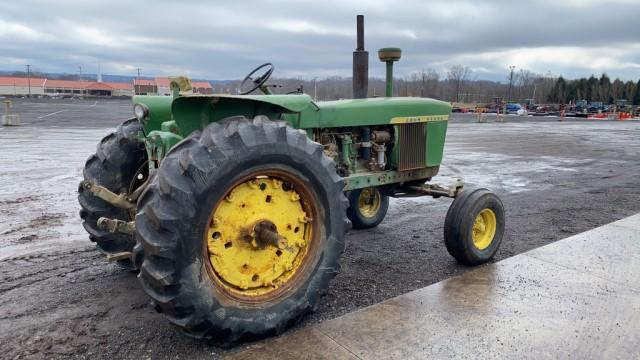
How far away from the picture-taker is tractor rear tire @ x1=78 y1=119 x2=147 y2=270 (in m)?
3.98

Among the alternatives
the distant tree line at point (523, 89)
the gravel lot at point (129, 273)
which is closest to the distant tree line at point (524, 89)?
the distant tree line at point (523, 89)

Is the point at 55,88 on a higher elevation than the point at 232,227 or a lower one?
higher

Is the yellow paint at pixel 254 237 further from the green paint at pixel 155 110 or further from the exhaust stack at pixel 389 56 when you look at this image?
the exhaust stack at pixel 389 56

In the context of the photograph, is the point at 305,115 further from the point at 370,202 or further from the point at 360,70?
the point at 370,202

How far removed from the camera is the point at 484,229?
4656 millimetres

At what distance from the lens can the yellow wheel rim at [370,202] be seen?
5766mm

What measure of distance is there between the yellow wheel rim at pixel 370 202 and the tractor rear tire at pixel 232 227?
8.28 feet

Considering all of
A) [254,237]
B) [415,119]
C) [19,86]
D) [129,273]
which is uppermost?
[19,86]

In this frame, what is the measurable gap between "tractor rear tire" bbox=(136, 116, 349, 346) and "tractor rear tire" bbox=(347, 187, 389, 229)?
236 centimetres

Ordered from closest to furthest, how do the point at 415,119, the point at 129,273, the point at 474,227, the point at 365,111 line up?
the point at 129,273 < the point at 365,111 < the point at 474,227 < the point at 415,119

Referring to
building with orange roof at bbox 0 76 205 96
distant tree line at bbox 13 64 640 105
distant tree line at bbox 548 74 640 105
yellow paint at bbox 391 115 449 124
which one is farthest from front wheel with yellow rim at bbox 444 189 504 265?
building with orange roof at bbox 0 76 205 96

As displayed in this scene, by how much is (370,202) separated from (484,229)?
1.56 m

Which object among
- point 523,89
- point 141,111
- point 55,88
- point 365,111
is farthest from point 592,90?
point 55,88

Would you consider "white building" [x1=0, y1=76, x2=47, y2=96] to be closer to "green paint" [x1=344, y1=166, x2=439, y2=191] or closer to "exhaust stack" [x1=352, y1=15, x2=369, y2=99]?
"exhaust stack" [x1=352, y1=15, x2=369, y2=99]
